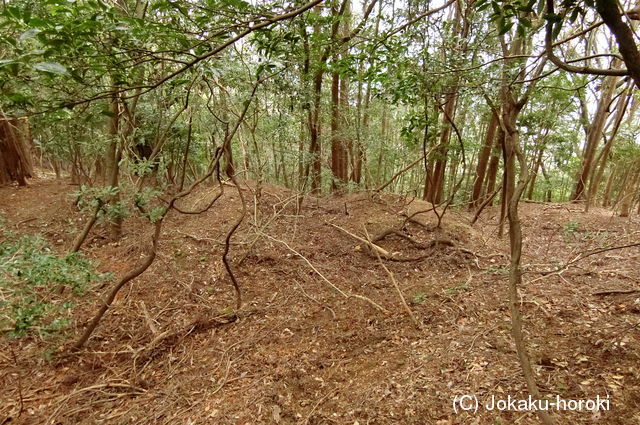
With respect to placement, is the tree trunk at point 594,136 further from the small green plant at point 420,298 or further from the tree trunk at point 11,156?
Answer: the tree trunk at point 11,156

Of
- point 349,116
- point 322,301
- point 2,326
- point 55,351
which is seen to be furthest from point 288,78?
point 55,351

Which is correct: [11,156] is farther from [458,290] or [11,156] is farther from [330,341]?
[458,290]

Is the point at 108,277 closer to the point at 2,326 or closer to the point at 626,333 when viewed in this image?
the point at 2,326

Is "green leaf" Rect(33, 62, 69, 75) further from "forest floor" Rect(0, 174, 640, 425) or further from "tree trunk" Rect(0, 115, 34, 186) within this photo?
"tree trunk" Rect(0, 115, 34, 186)

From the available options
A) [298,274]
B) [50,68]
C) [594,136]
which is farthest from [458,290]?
[594,136]

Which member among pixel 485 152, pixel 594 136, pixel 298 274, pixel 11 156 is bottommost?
pixel 298 274

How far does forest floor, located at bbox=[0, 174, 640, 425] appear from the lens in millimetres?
2375

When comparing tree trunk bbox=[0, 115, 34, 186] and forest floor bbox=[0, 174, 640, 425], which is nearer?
forest floor bbox=[0, 174, 640, 425]

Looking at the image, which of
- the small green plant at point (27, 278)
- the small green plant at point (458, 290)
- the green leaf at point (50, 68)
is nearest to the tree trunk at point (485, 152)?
the small green plant at point (458, 290)

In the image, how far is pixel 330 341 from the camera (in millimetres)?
3316

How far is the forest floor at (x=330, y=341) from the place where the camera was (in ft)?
7.79

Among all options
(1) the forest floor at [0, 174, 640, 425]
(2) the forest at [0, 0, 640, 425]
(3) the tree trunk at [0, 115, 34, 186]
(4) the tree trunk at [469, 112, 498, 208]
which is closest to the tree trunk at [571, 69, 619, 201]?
(4) the tree trunk at [469, 112, 498, 208]

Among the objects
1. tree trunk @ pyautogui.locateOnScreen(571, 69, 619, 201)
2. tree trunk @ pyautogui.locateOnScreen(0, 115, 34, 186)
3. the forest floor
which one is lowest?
the forest floor

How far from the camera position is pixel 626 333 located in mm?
2475
